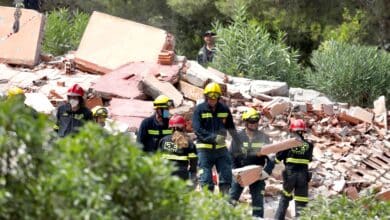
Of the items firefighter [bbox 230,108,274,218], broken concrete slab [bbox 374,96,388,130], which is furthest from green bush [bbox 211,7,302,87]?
firefighter [bbox 230,108,274,218]

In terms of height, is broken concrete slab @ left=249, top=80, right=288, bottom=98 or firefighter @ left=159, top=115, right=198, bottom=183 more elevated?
firefighter @ left=159, top=115, right=198, bottom=183

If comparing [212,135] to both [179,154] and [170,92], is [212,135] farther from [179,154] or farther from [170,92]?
[170,92]

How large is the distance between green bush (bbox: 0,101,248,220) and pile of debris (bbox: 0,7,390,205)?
28.8 ft

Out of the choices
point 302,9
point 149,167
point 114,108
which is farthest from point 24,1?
point 149,167

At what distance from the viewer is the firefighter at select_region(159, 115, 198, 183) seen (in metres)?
12.9

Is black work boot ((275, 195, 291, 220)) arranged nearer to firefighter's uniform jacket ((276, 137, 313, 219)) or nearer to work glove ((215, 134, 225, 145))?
firefighter's uniform jacket ((276, 137, 313, 219))

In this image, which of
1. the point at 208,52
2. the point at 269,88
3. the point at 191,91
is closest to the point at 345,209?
the point at 191,91

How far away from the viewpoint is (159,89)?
17188 millimetres

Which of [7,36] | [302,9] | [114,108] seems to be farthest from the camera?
[302,9]

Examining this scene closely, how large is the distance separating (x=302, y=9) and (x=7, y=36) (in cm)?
638

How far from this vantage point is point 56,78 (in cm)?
1864

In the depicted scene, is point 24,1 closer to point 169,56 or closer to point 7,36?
point 7,36

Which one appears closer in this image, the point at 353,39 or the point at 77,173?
the point at 77,173

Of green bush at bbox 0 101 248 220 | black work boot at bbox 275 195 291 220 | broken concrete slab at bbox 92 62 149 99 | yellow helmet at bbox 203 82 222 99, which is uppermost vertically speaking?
green bush at bbox 0 101 248 220
